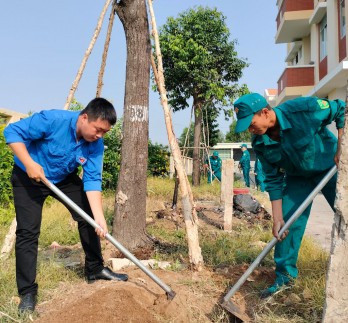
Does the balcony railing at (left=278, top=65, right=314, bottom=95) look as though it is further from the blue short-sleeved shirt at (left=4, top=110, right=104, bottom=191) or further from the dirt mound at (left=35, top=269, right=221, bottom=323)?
the blue short-sleeved shirt at (left=4, top=110, right=104, bottom=191)

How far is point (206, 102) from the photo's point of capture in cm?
1484

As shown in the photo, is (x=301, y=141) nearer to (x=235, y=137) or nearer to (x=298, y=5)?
(x=298, y=5)

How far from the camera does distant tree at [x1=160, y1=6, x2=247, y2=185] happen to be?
Answer: 13.9 metres

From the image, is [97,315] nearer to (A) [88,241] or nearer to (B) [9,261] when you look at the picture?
(A) [88,241]

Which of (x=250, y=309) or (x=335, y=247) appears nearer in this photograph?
(x=335, y=247)

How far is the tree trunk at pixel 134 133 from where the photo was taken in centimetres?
424

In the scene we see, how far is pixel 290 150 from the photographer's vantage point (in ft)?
9.23

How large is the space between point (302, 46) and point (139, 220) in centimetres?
1644

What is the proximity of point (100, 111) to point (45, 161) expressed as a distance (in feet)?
1.95

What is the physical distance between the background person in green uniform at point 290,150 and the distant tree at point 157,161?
29.0 feet

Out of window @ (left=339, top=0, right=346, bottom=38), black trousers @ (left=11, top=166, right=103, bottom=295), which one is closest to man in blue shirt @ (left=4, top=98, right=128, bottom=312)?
black trousers @ (left=11, top=166, right=103, bottom=295)

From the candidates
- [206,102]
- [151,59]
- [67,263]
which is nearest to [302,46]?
[206,102]

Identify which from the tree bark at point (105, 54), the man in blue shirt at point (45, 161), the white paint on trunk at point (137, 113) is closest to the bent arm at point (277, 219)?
the man in blue shirt at point (45, 161)

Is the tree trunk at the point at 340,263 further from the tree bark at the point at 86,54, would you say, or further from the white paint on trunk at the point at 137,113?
the tree bark at the point at 86,54
